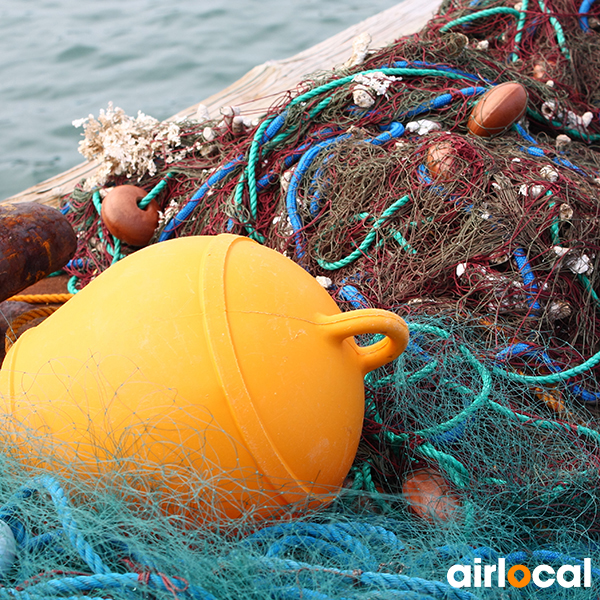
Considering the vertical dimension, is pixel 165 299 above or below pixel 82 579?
above

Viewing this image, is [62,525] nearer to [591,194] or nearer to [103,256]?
[103,256]

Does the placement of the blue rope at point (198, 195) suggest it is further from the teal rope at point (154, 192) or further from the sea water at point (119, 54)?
the sea water at point (119, 54)

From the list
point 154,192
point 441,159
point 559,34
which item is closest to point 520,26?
point 559,34

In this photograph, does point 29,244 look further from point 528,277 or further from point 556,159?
point 556,159

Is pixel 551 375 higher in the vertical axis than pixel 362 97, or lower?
lower

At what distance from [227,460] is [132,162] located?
2392 millimetres

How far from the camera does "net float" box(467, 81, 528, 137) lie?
9.35 feet

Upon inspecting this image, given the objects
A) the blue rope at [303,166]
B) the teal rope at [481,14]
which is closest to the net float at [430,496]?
the blue rope at [303,166]

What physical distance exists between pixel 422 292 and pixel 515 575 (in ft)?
3.88

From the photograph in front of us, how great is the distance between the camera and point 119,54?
789 centimetres

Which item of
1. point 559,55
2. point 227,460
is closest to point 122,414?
point 227,460

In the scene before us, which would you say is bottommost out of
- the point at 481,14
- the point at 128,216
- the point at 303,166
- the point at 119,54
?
the point at 128,216

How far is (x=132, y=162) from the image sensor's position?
331cm

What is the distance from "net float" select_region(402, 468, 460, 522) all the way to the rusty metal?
1623mm
